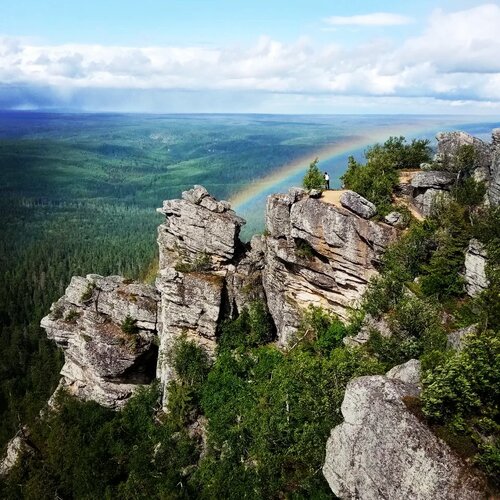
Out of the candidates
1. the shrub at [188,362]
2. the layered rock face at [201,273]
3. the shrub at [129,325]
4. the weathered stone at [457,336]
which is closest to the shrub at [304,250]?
the layered rock face at [201,273]

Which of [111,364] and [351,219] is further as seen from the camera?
[111,364]

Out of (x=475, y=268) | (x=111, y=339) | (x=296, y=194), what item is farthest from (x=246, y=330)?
(x=475, y=268)

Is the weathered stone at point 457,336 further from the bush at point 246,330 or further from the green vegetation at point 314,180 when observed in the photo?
the green vegetation at point 314,180

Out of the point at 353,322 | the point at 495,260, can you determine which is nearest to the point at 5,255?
the point at 353,322

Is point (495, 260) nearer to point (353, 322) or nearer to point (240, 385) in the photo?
point (353, 322)

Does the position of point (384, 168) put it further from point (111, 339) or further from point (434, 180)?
point (111, 339)

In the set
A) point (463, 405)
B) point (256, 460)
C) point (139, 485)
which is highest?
point (463, 405)
